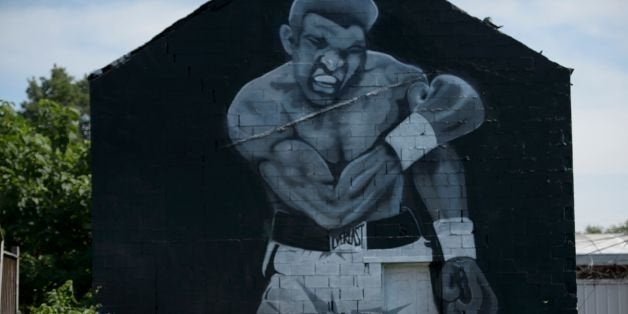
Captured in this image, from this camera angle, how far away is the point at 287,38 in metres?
15.9

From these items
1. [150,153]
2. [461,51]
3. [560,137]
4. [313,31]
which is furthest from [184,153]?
[560,137]

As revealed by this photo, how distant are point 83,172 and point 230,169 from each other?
9521mm

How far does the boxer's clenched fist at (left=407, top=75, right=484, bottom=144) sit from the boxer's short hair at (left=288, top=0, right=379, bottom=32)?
4.05 ft

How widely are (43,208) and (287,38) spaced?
30.2 ft

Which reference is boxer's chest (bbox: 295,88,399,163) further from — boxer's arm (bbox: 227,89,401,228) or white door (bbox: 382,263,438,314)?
white door (bbox: 382,263,438,314)

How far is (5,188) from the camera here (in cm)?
2331

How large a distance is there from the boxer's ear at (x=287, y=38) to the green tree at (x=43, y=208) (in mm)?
7952

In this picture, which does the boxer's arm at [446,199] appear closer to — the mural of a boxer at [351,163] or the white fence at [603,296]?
the mural of a boxer at [351,163]

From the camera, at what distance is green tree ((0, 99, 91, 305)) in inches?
842

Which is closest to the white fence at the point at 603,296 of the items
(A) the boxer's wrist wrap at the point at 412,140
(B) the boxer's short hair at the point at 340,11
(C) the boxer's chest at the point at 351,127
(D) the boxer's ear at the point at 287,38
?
(A) the boxer's wrist wrap at the point at 412,140

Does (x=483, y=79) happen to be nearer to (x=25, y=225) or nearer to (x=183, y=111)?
(x=183, y=111)

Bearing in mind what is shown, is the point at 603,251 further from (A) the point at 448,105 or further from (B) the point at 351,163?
(B) the point at 351,163

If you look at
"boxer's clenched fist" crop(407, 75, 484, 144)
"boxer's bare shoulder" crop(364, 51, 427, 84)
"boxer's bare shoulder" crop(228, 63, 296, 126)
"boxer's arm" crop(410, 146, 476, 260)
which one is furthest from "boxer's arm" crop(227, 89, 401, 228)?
"boxer's bare shoulder" crop(364, 51, 427, 84)

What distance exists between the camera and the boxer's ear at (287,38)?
15875 millimetres
